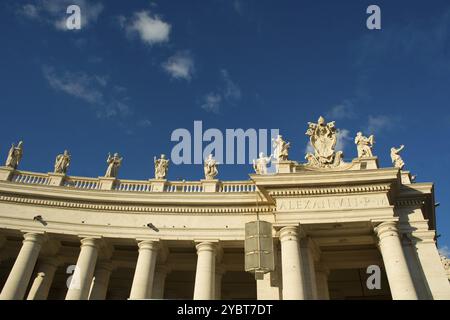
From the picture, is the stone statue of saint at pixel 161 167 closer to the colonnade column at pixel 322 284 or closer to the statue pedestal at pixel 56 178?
the statue pedestal at pixel 56 178

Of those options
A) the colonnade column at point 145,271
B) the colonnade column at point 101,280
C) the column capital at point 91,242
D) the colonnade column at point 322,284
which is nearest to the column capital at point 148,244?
the colonnade column at point 145,271

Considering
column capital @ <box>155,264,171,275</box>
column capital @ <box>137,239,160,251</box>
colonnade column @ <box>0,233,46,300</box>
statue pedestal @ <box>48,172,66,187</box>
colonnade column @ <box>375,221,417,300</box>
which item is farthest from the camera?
statue pedestal @ <box>48,172,66,187</box>

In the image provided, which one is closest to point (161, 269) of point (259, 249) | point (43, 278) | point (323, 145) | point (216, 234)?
point (216, 234)

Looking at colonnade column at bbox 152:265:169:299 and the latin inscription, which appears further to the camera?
colonnade column at bbox 152:265:169:299

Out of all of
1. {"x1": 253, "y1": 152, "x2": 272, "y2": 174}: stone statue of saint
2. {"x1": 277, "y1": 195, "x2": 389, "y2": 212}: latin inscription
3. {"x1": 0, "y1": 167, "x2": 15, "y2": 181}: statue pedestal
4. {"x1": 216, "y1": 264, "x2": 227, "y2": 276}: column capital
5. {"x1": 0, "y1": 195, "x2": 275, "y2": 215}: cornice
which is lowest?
{"x1": 216, "y1": 264, "x2": 227, "y2": 276}: column capital

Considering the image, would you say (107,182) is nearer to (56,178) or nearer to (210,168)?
(56,178)

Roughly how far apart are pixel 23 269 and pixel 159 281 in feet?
36.1

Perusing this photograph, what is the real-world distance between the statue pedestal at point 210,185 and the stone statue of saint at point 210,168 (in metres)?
0.96

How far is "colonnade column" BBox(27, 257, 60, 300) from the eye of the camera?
35.3 metres

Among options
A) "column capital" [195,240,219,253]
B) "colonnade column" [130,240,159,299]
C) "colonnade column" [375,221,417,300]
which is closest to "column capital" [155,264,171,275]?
"colonnade column" [130,240,159,299]

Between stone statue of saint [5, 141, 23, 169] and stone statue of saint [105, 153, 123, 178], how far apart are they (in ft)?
27.3

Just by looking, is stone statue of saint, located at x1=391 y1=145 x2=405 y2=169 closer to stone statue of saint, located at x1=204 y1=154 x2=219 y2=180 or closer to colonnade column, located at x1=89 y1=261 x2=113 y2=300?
stone statue of saint, located at x1=204 y1=154 x2=219 y2=180
